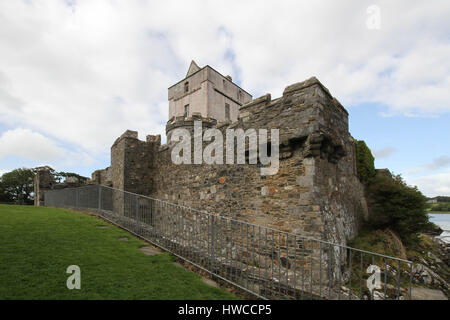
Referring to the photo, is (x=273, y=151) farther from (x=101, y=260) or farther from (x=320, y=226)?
(x=101, y=260)

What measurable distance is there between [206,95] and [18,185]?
120 feet

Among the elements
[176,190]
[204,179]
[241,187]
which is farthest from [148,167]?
[241,187]

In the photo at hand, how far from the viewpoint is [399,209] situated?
939 cm

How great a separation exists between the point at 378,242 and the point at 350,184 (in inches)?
86.5

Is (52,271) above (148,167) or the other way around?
the other way around

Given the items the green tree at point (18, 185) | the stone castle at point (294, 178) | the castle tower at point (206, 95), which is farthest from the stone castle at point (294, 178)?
the green tree at point (18, 185)

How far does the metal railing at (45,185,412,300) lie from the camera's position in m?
4.27

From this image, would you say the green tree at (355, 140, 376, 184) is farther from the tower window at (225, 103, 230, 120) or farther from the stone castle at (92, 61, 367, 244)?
the tower window at (225, 103, 230, 120)

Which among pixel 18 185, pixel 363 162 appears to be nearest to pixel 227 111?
pixel 363 162

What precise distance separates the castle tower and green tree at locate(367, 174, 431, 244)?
675 inches

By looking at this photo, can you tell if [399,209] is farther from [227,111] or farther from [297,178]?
[227,111]

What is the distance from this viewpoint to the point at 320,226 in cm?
580

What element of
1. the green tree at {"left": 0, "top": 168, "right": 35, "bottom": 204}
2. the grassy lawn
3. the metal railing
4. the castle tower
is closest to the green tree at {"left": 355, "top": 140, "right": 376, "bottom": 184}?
the metal railing
